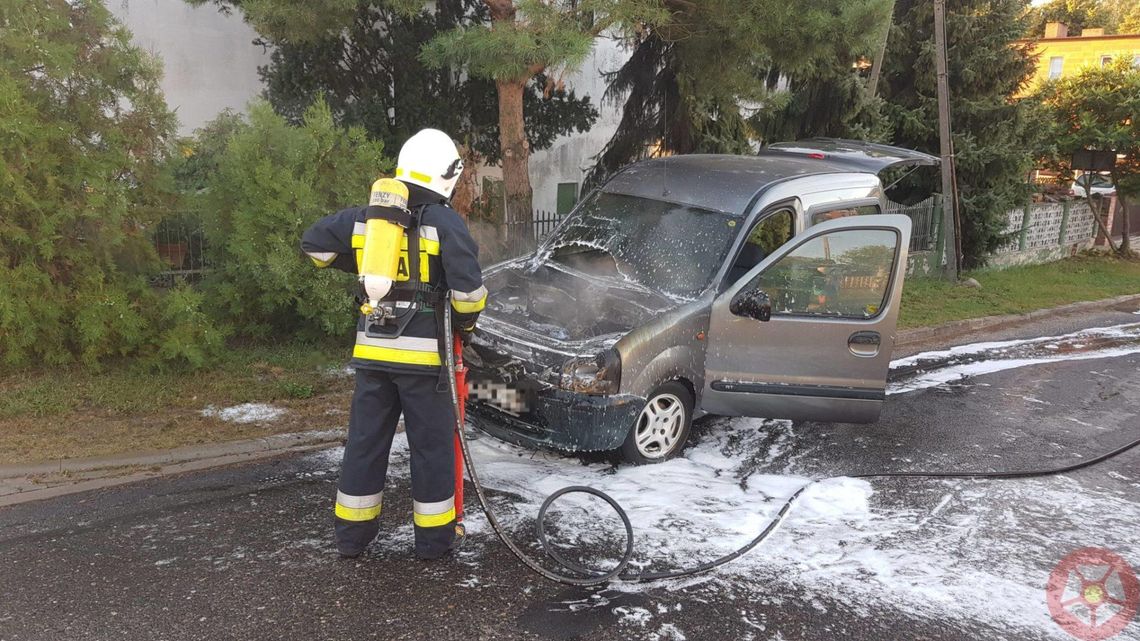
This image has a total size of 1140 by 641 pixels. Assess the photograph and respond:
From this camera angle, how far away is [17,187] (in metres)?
5.43

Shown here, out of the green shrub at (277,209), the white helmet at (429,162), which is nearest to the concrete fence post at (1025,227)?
the green shrub at (277,209)

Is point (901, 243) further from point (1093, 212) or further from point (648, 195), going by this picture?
point (1093, 212)

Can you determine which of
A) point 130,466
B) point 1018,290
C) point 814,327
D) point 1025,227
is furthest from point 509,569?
point 1025,227

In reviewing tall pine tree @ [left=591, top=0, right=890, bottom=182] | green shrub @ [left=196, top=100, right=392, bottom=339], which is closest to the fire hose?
green shrub @ [left=196, top=100, right=392, bottom=339]

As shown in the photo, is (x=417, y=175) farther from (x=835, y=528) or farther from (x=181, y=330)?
(x=181, y=330)

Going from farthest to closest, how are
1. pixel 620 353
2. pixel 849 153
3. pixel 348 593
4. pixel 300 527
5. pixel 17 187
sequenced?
1. pixel 849 153
2. pixel 17 187
3. pixel 620 353
4. pixel 300 527
5. pixel 348 593

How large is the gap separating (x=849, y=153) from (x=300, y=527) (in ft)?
17.0

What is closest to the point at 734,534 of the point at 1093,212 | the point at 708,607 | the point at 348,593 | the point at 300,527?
the point at 708,607

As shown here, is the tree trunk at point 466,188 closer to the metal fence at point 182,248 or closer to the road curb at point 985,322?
the metal fence at point 182,248

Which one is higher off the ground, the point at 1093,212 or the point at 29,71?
the point at 29,71

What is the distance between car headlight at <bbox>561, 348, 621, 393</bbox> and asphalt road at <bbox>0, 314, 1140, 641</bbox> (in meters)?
0.68

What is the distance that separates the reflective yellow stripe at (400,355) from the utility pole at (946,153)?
11020mm

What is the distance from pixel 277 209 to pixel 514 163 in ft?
10.9

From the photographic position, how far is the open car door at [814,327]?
519 cm
